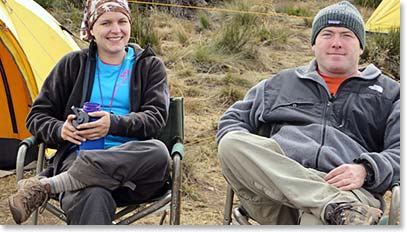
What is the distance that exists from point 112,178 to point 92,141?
0.22m

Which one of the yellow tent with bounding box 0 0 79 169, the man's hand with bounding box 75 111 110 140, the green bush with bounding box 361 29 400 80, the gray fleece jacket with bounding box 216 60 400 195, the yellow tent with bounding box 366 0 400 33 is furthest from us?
the yellow tent with bounding box 366 0 400 33

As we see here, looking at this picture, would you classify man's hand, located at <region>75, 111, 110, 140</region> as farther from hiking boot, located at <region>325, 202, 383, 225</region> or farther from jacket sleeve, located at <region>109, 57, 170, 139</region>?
hiking boot, located at <region>325, 202, 383, 225</region>

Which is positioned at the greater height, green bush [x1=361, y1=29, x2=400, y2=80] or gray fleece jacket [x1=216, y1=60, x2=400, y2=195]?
gray fleece jacket [x1=216, y1=60, x2=400, y2=195]

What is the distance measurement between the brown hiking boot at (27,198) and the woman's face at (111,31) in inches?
26.3

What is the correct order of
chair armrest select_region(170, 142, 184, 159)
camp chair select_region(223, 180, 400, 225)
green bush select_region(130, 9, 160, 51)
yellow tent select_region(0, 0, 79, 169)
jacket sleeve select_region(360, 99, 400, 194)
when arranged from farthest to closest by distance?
green bush select_region(130, 9, 160, 51) → yellow tent select_region(0, 0, 79, 169) → chair armrest select_region(170, 142, 184, 159) → jacket sleeve select_region(360, 99, 400, 194) → camp chair select_region(223, 180, 400, 225)

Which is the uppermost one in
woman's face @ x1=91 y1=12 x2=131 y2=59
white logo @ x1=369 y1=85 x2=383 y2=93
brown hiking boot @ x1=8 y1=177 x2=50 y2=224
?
woman's face @ x1=91 y1=12 x2=131 y2=59

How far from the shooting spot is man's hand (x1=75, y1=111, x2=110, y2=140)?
2785mm

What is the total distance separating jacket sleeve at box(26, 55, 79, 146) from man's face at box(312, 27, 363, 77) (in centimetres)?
108

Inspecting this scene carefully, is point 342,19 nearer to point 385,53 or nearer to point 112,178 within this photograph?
point 112,178

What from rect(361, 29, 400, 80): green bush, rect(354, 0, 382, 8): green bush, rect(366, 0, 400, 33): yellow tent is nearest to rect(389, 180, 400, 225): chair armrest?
rect(361, 29, 400, 80): green bush

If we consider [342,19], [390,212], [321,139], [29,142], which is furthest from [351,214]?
[29,142]

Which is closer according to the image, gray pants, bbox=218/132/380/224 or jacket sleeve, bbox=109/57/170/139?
gray pants, bbox=218/132/380/224

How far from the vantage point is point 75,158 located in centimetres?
291

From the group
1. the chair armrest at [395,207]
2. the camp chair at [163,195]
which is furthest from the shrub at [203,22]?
the chair armrest at [395,207]
